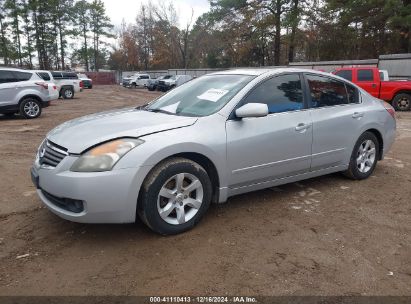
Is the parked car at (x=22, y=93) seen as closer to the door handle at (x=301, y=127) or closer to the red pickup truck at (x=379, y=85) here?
the door handle at (x=301, y=127)

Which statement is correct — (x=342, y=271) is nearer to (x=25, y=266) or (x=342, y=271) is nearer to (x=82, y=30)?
(x=25, y=266)

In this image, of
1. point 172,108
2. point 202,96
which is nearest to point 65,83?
point 172,108

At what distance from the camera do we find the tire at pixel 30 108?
12.5 metres

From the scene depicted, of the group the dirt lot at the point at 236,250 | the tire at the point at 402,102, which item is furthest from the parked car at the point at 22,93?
the tire at the point at 402,102

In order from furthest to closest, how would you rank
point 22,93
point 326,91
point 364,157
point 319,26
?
point 319,26 < point 22,93 < point 364,157 < point 326,91

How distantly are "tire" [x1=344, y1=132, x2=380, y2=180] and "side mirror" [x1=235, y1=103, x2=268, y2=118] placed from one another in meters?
1.95

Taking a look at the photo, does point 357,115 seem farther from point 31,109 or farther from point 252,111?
point 31,109

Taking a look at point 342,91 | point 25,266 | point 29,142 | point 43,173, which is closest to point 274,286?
point 25,266

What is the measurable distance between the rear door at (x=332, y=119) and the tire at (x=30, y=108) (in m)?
10.7

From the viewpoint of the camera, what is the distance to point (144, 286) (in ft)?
9.11

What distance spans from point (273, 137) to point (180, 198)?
125cm

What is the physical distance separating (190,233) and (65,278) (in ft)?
3.92

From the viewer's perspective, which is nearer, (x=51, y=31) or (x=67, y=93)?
(x=67, y=93)

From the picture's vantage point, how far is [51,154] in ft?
11.5
